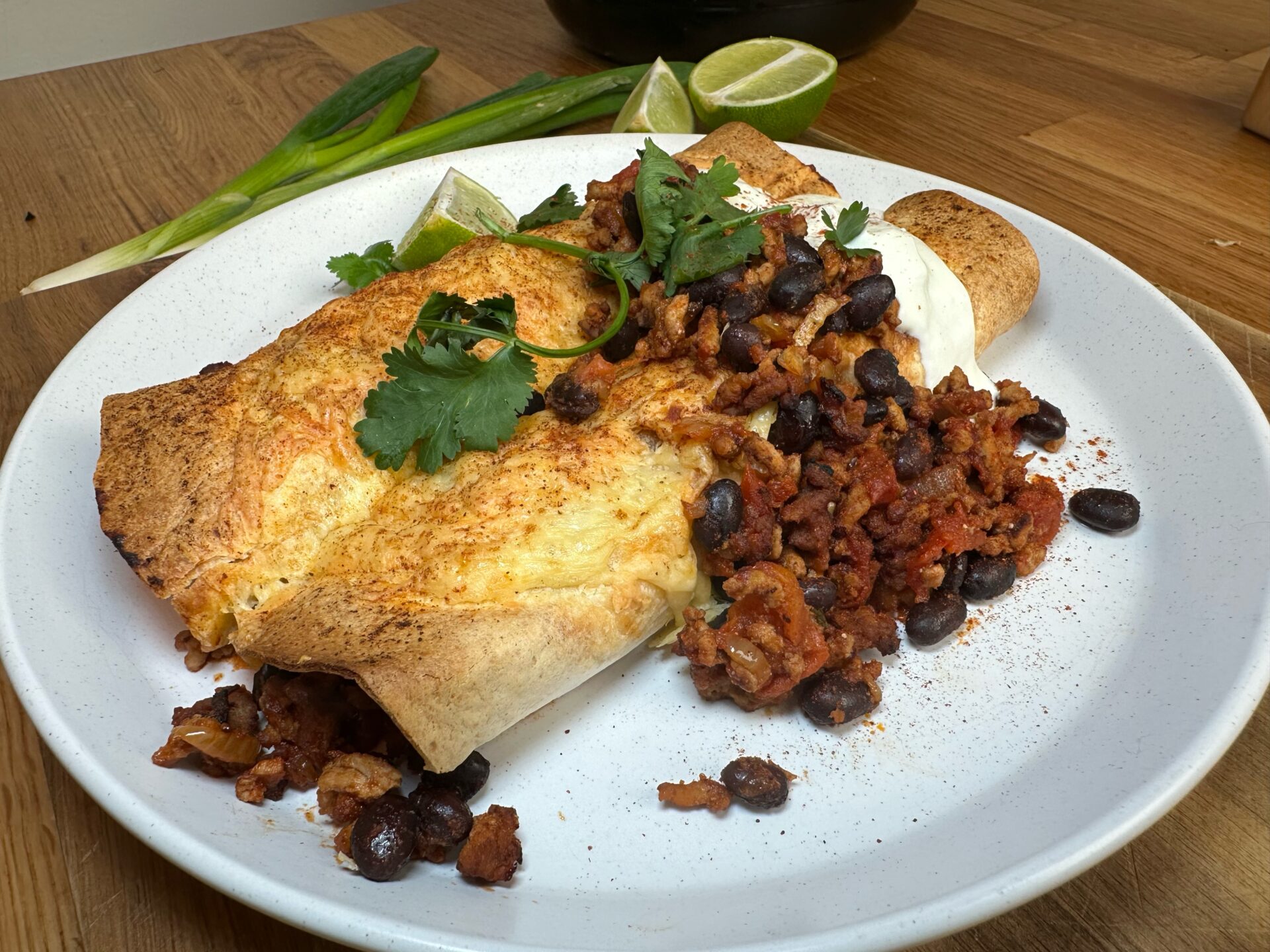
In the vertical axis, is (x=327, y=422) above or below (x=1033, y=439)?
above

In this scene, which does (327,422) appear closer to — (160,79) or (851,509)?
(851,509)

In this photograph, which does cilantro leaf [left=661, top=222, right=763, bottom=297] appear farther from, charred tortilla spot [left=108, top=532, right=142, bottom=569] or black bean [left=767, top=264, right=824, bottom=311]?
charred tortilla spot [left=108, top=532, right=142, bottom=569]

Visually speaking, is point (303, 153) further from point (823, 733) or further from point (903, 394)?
point (823, 733)

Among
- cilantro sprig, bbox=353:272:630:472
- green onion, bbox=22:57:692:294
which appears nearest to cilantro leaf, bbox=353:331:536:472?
cilantro sprig, bbox=353:272:630:472

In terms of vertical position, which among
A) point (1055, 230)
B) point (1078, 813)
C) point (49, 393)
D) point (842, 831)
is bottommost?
point (842, 831)

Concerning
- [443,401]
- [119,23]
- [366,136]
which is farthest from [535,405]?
[119,23]

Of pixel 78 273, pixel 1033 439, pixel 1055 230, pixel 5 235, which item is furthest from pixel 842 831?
pixel 5 235
